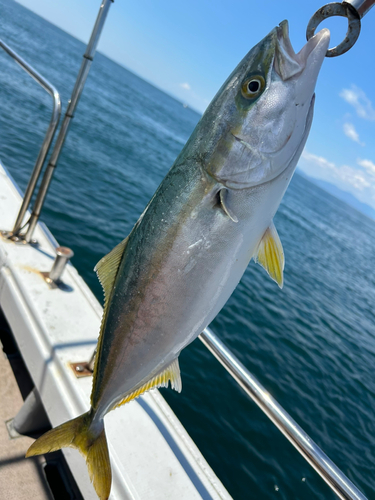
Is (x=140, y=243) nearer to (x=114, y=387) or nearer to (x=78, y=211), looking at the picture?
(x=114, y=387)

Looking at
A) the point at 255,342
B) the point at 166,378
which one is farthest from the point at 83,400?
the point at 255,342

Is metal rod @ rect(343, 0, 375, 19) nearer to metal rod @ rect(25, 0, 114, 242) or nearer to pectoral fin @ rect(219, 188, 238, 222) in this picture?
pectoral fin @ rect(219, 188, 238, 222)

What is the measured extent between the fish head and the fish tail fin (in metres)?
1.36

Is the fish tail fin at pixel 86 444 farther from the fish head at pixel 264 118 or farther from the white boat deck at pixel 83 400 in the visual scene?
the fish head at pixel 264 118

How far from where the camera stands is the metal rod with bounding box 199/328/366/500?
171 cm

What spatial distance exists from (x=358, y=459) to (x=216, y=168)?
8888 mm

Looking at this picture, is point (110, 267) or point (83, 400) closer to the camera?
point (110, 267)

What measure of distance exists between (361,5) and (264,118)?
1.57 feet

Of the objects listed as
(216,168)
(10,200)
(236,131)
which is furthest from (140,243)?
(10,200)

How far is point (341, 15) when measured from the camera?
4.14ft

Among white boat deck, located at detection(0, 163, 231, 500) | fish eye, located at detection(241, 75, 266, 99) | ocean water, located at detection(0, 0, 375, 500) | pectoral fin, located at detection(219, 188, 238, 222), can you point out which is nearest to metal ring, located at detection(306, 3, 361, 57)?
fish eye, located at detection(241, 75, 266, 99)

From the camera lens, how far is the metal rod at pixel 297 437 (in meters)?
1.71

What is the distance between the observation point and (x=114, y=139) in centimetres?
2481

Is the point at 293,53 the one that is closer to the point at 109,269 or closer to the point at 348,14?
the point at 348,14
